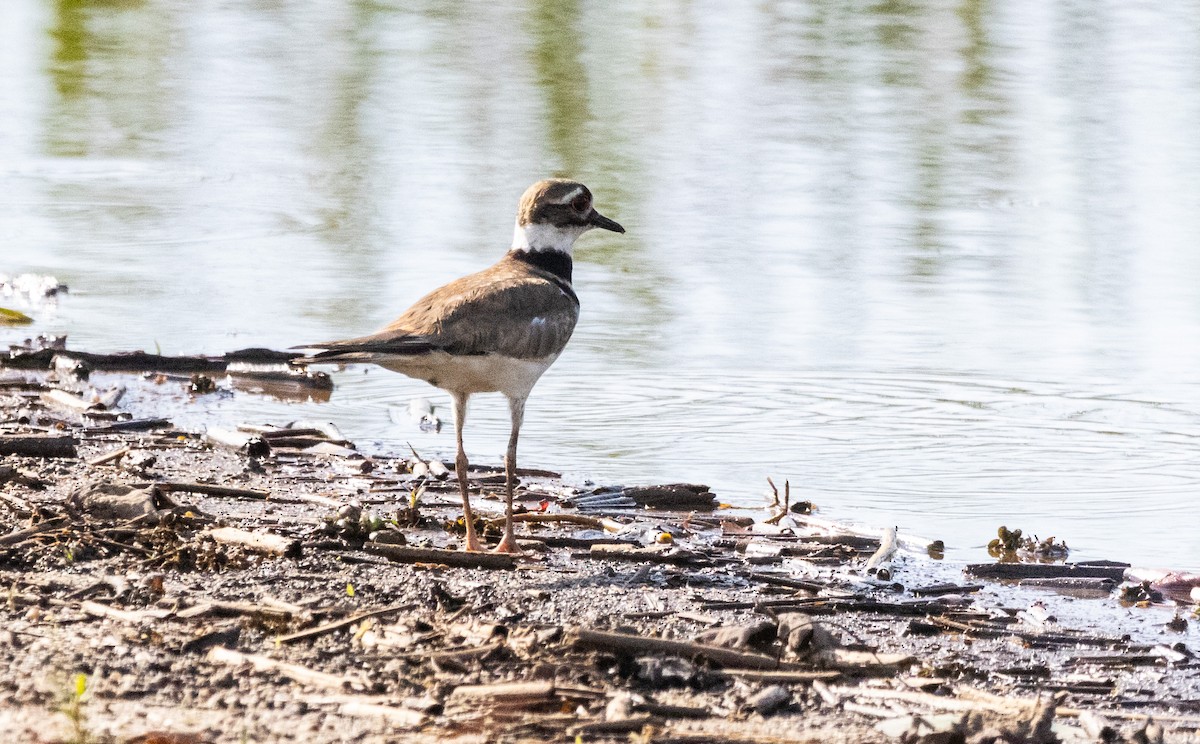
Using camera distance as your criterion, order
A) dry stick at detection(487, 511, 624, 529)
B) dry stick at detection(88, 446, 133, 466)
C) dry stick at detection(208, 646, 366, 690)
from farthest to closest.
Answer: dry stick at detection(88, 446, 133, 466) → dry stick at detection(487, 511, 624, 529) → dry stick at detection(208, 646, 366, 690)

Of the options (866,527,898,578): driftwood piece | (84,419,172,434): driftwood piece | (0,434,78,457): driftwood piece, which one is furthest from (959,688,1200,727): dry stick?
(84,419,172,434): driftwood piece

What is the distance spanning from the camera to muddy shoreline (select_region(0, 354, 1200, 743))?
471cm

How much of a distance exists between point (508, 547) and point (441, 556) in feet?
1.68

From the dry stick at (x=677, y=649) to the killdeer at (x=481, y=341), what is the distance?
5.83 feet

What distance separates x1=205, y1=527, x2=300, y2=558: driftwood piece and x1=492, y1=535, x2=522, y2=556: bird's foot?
0.89m

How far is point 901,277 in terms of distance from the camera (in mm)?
13031

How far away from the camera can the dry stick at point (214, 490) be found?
7279mm

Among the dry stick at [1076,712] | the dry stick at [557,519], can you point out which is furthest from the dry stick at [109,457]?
the dry stick at [1076,712]

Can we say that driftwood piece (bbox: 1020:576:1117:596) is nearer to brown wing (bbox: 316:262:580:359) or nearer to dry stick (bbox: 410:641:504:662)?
brown wing (bbox: 316:262:580:359)

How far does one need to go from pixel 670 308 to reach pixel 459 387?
491cm

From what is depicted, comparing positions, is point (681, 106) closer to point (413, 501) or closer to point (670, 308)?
point (670, 308)

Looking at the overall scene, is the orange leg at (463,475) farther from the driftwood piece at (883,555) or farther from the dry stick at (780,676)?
the dry stick at (780,676)

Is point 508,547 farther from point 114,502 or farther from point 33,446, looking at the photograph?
point 33,446

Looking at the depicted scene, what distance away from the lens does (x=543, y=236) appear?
8320 millimetres
